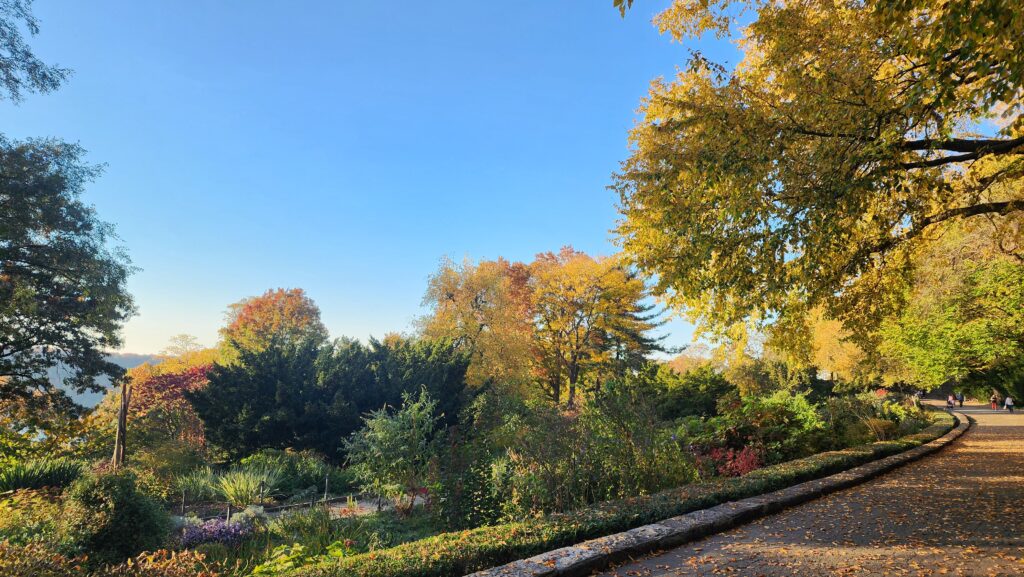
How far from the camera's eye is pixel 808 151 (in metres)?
6.31

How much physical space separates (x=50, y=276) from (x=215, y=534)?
12.4 metres

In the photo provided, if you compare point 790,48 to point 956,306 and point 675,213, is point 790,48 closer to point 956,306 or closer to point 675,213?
point 675,213

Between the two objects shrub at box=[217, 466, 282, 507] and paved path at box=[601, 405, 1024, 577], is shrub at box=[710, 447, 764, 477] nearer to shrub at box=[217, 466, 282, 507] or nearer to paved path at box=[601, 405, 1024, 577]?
paved path at box=[601, 405, 1024, 577]

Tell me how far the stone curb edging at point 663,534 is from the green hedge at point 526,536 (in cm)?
16

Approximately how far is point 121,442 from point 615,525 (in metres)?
13.1

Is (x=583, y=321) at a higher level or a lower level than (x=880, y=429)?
higher

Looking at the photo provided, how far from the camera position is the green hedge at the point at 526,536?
3.46m

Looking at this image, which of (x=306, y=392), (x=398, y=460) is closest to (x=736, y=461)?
(x=398, y=460)

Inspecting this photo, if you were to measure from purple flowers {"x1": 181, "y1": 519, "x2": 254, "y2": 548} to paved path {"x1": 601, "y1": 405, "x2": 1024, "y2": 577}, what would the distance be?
540cm

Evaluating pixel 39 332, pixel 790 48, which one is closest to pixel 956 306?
pixel 790 48

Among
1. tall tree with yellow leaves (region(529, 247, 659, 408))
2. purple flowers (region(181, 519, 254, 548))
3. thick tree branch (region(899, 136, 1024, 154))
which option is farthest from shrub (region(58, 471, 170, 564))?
tall tree with yellow leaves (region(529, 247, 659, 408))

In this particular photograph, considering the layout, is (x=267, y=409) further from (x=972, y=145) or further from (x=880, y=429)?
(x=972, y=145)

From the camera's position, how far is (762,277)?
6492mm

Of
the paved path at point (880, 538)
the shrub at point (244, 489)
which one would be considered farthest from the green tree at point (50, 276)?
the paved path at point (880, 538)
